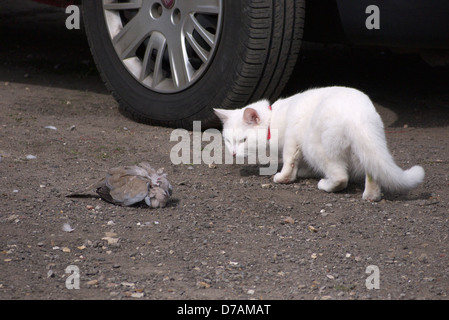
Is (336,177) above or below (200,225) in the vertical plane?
above

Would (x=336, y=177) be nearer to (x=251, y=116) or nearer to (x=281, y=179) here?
(x=281, y=179)

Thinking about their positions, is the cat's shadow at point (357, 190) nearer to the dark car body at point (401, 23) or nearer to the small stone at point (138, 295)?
the dark car body at point (401, 23)

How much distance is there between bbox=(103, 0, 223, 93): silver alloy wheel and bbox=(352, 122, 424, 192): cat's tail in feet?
4.86

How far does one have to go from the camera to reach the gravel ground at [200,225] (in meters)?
2.81

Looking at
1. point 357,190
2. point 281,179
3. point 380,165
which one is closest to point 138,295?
point 380,165

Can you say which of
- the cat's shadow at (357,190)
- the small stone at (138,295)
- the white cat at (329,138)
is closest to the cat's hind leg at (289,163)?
the white cat at (329,138)

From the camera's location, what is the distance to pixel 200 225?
3.39m

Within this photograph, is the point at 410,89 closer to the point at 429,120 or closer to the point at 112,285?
the point at 429,120

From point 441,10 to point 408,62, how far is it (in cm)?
257

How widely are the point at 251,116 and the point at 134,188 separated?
2.98ft

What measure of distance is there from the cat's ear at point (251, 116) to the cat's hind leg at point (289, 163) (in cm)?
24

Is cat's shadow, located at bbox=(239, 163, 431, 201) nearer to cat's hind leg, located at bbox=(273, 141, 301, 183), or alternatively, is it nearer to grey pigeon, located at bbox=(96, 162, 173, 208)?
cat's hind leg, located at bbox=(273, 141, 301, 183)

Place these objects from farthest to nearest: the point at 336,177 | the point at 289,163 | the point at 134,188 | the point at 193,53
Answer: the point at 193,53, the point at 289,163, the point at 336,177, the point at 134,188

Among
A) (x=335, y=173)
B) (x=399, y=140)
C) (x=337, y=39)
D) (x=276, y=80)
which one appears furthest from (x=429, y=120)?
(x=335, y=173)
